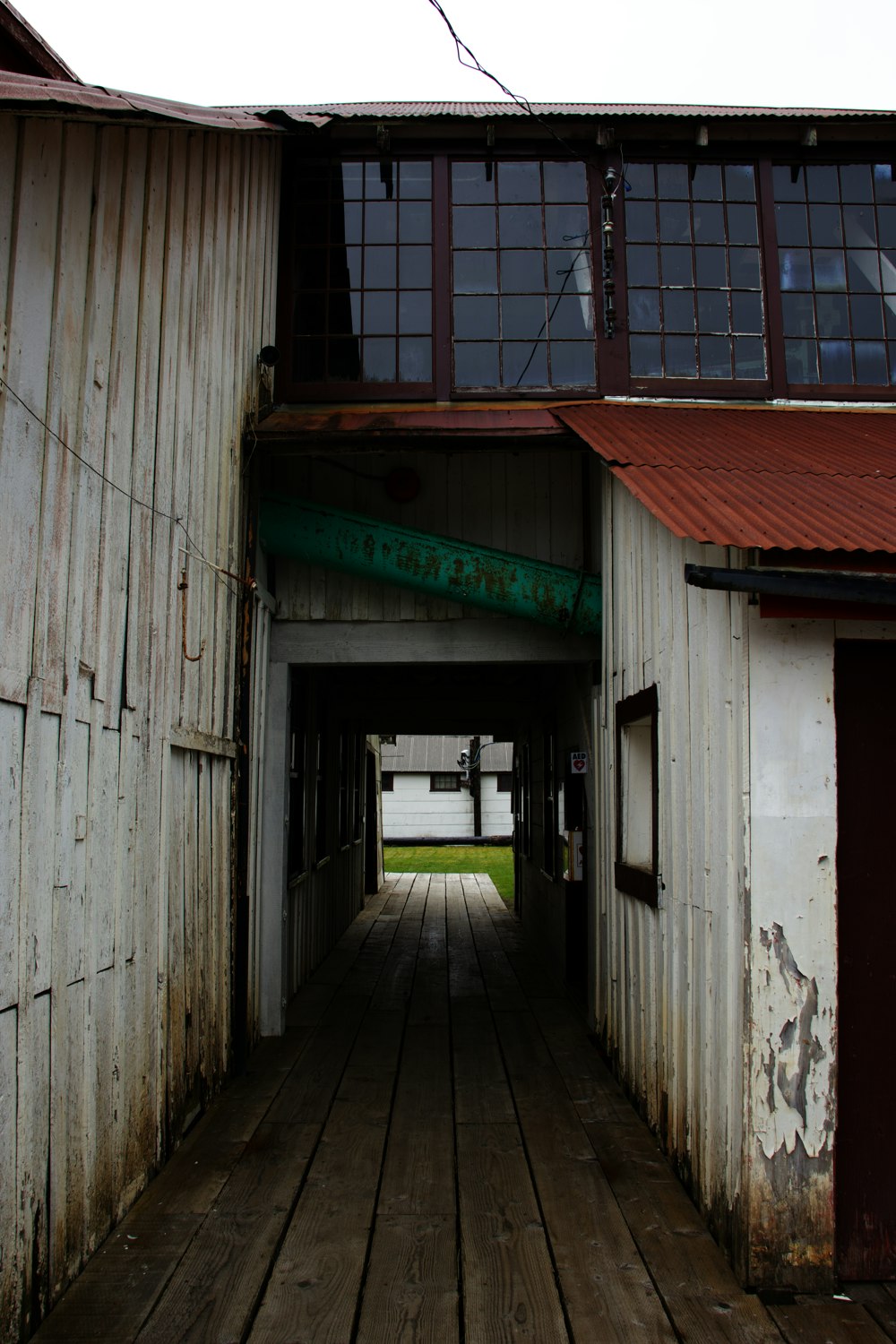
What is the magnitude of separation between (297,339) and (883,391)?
14.5 ft

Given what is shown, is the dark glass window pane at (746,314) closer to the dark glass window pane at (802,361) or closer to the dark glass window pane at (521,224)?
the dark glass window pane at (802,361)

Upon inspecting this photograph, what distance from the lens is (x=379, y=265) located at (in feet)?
24.7

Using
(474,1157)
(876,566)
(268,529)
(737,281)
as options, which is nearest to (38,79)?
(876,566)

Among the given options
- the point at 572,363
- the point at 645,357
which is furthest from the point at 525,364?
the point at 645,357

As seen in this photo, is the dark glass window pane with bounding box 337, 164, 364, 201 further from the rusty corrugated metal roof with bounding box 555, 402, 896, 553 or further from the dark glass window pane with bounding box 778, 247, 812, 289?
the dark glass window pane with bounding box 778, 247, 812, 289

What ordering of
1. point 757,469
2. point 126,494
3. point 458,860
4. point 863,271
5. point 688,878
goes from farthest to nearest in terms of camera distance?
1. point 458,860
2. point 863,271
3. point 757,469
4. point 688,878
5. point 126,494

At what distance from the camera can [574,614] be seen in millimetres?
6738

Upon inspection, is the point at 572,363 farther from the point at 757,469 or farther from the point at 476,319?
the point at 757,469

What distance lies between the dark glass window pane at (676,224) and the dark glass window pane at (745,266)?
14.7 inches

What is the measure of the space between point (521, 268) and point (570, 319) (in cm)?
56

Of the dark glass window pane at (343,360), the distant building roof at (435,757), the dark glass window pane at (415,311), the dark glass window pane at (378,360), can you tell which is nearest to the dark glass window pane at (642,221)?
the dark glass window pane at (415,311)

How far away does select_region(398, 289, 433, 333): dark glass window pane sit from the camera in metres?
7.42

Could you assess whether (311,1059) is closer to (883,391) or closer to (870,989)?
(870,989)

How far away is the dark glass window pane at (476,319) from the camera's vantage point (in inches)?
291
